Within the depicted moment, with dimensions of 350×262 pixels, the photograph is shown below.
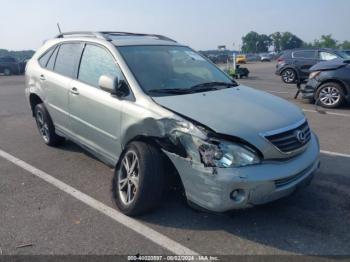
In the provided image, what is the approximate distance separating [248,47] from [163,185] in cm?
12256

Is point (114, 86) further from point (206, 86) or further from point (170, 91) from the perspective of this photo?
point (206, 86)

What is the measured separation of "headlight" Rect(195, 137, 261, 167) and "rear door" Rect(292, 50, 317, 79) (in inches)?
583

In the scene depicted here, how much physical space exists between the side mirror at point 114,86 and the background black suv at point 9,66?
31.6 m

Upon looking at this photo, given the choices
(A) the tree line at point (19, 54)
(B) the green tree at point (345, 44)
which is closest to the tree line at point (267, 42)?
(B) the green tree at point (345, 44)

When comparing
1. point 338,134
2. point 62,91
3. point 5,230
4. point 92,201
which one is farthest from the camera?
point 338,134

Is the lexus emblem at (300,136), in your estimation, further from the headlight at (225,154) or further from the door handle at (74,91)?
the door handle at (74,91)

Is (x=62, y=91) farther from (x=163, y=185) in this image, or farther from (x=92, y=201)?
(x=163, y=185)

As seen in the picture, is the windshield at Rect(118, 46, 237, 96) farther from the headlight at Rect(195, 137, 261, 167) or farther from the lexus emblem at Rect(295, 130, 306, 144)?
the lexus emblem at Rect(295, 130, 306, 144)

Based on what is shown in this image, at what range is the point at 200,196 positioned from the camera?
3.30 m

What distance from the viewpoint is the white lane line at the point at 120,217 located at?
3.26 metres

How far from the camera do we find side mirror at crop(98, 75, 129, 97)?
3.96 metres

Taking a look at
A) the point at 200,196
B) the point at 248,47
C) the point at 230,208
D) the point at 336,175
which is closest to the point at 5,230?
the point at 200,196

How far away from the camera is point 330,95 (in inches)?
376

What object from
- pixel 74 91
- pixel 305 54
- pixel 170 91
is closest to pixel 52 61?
pixel 74 91
